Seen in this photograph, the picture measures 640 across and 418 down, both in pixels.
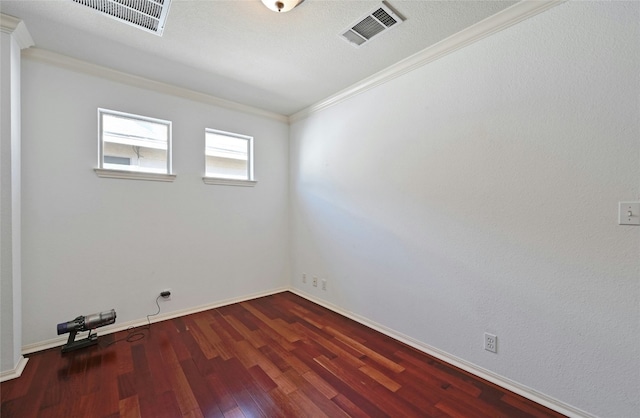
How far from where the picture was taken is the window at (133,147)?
264 cm

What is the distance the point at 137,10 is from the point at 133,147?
4.69 ft

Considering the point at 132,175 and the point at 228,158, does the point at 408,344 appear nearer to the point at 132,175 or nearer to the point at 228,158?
the point at 228,158

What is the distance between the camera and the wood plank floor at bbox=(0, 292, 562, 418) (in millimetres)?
1604

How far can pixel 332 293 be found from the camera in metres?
3.25

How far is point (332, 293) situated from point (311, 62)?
8.51 feet

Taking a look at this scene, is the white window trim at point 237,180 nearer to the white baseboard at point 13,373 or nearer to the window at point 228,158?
the window at point 228,158

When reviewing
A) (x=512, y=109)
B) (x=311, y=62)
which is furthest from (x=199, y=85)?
(x=512, y=109)

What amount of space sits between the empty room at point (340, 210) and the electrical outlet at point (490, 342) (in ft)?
0.05

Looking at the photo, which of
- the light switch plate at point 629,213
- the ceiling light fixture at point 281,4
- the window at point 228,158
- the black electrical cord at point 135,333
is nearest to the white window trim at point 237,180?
the window at point 228,158

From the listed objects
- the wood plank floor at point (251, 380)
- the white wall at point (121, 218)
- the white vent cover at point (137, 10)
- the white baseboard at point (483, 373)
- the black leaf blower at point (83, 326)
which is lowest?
the wood plank floor at point (251, 380)

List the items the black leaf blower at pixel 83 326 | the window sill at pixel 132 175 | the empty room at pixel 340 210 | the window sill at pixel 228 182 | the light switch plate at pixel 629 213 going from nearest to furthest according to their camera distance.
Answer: the light switch plate at pixel 629 213 < the empty room at pixel 340 210 < the black leaf blower at pixel 83 326 < the window sill at pixel 132 175 < the window sill at pixel 228 182

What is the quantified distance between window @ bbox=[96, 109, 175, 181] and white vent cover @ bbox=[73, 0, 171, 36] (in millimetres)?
1101

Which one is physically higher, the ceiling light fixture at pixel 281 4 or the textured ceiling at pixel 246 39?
the textured ceiling at pixel 246 39

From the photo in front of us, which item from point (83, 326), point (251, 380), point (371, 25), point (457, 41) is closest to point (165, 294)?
point (83, 326)
